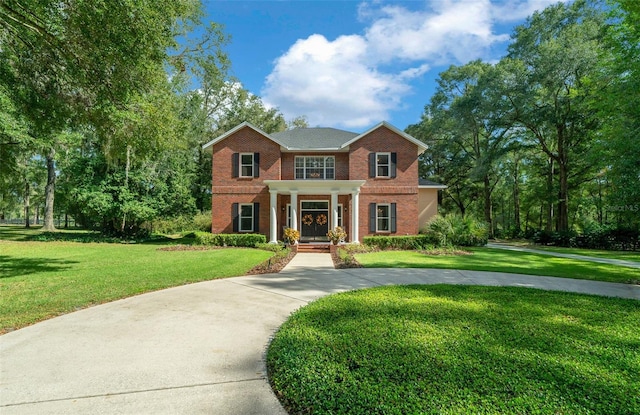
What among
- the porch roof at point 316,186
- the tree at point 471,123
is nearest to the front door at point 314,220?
the porch roof at point 316,186

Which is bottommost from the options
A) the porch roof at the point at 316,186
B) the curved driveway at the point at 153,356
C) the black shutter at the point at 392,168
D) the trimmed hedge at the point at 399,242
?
the curved driveway at the point at 153,356

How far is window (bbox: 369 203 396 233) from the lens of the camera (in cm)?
1858

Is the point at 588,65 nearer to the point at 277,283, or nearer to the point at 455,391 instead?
the point at 277,283

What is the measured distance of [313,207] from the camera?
64.2 feet

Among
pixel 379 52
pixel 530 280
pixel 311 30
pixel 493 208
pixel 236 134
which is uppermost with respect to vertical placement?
pixel 311 30

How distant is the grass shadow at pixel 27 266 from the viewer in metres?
8.82

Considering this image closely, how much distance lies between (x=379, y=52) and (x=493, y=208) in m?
36.4

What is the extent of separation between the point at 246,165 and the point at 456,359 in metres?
17.1

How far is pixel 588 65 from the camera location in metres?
20.6

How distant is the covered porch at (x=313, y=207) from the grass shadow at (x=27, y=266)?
30.6 ft

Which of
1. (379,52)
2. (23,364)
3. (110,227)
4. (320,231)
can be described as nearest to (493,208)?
(320,231)

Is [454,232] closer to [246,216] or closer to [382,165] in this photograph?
[382,165]

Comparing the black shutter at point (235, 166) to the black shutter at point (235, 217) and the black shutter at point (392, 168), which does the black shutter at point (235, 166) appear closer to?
the black shutter at point (235, 217)

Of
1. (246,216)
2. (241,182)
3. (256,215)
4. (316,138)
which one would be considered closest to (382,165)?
(316,138)
